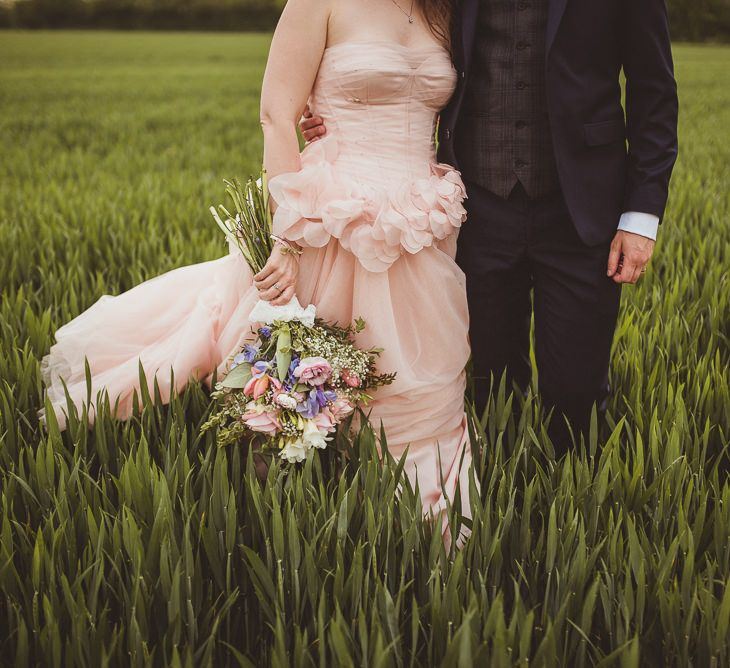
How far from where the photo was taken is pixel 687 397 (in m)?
2.19

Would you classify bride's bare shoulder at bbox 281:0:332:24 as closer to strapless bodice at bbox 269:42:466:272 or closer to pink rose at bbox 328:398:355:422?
strapless bodice at bbox 269:42:466:272

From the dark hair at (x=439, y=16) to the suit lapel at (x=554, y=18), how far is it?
1.15ft

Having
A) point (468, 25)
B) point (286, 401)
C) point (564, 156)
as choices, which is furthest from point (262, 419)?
point (468, 25)

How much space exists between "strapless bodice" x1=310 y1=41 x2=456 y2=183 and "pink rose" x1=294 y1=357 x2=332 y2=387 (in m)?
0.54

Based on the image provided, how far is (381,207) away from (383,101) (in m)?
0.31

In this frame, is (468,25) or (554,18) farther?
(468,25)

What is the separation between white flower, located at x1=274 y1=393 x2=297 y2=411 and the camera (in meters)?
1.70

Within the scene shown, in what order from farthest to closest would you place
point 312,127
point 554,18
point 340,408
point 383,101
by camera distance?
point 312,127 < point 383,101 < point 340,408 < point 554,18

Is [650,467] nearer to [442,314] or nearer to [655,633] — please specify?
[655,633]

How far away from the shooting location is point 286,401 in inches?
66.8

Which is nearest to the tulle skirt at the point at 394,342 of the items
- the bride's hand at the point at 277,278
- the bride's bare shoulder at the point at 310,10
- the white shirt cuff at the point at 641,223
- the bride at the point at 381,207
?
the bride at the point at 381,207

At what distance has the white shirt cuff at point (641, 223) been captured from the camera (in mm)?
1778

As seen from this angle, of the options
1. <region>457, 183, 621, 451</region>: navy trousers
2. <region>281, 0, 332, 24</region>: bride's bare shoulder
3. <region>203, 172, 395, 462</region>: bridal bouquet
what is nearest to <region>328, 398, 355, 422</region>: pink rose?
<region>203, 172, 395, 462</region>: bridal bouquet

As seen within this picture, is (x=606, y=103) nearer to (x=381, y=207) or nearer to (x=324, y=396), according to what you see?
(x=381, y=207)
